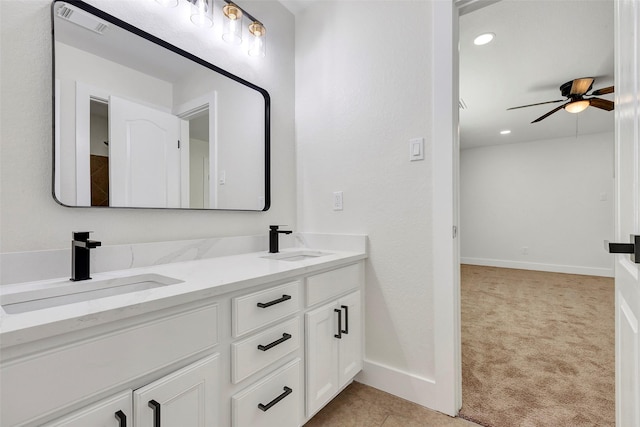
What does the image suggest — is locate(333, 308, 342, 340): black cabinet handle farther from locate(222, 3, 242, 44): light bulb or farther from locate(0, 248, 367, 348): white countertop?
locate(222, 3, 242, 44): light bulb

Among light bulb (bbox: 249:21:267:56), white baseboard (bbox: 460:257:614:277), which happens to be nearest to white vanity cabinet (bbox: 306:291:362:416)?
light bulb (bbox: 249:21:267:56)

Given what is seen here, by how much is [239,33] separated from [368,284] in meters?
1.68

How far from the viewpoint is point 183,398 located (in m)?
0.85

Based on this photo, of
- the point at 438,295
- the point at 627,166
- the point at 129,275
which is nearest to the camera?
the point at 627,166

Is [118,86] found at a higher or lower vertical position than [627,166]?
higher

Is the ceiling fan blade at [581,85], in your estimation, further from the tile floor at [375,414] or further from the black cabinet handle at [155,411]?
the black cabinet handle at [155,411]

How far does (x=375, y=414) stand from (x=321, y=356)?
0.46 meters

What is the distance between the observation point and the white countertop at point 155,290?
616mm

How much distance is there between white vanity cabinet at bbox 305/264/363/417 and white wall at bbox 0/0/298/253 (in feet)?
2.19

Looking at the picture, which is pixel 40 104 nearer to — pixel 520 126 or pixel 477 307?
pixel 477 307

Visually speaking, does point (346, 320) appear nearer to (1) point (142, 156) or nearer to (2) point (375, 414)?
(2) point (375, 414)

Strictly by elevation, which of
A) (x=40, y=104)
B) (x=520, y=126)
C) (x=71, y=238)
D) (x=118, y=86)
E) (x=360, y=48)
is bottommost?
(x=71, y=238)

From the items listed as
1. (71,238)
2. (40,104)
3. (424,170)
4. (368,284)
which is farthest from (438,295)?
(40,104)

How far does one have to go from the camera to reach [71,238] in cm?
112
